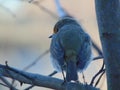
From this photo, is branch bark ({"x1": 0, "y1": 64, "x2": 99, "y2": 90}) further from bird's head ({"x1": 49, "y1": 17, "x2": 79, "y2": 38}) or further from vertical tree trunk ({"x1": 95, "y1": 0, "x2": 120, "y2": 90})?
bird's head ({"x1": 49, "y1": 17, "x2": 79, "y2": 38})

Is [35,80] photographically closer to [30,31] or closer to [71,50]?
[71,50]

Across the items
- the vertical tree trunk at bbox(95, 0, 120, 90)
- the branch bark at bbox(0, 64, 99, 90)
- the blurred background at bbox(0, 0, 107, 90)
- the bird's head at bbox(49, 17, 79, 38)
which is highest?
the vertical tree trunk at bbox(95, 0, 120, 90)

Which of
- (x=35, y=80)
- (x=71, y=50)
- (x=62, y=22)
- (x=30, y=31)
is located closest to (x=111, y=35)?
(x=35, y=80)

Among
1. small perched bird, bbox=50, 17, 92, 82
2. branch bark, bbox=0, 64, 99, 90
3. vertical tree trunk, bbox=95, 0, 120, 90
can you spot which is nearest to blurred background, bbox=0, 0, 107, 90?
small perched bird, bbox=50, 17, 92, 82

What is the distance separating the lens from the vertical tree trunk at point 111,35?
1.30 meters

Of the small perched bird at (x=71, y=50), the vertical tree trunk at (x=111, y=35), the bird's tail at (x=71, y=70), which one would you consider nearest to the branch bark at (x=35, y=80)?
the vertical tree trunk at (x=111, y=35)

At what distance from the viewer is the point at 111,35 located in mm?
1308

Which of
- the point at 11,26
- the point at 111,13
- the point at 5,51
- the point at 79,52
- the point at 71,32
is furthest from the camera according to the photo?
the point at 11,26

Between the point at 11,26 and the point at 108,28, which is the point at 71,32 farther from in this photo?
the point at 11,26

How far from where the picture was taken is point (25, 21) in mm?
6051

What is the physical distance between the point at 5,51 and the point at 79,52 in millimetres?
2603

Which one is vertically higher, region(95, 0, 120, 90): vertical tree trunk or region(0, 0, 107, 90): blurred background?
region(95, 0, 120, 90): vertical tree trunk

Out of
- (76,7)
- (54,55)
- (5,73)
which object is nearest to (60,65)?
(54,55)

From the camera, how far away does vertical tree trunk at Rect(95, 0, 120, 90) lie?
1.30 metres
